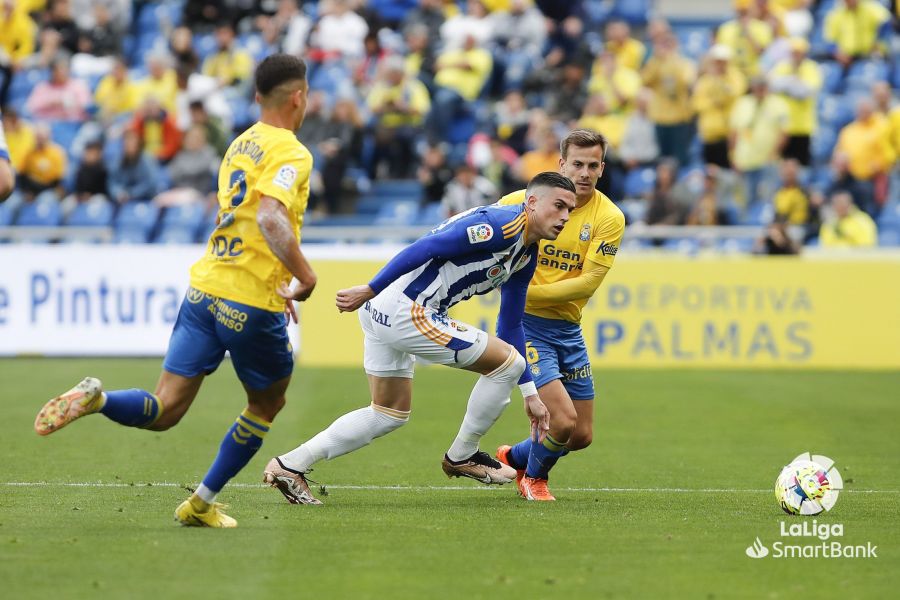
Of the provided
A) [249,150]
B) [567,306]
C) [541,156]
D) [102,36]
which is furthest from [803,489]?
[102,36]

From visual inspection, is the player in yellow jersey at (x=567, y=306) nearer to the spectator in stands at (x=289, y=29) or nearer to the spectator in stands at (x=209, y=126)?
the spectator in stands at (x=209, y=126)

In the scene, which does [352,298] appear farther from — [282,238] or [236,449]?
[236,449]

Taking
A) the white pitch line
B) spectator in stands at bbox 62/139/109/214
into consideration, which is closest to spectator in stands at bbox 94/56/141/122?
spectator in stands at bbox 62/139/109/214

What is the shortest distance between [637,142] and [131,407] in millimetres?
14701

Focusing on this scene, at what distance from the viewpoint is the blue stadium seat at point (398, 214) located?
20141 millimetres

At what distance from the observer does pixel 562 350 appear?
29.7 feet

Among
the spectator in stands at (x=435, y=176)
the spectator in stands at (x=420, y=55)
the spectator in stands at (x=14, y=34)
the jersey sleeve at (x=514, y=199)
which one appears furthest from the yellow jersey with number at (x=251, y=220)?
the spectator in stands at (x=14, y=34)

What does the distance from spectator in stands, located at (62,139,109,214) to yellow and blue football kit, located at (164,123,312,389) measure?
14166mm

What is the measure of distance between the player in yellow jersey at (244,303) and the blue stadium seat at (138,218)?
525 inches

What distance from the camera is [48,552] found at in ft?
21.1

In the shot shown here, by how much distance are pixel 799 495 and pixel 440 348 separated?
2.14m

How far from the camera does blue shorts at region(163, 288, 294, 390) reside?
6.89 m

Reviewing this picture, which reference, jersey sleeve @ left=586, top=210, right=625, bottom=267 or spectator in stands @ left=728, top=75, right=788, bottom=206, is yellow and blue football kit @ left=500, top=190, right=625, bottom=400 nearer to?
jersey sleeve @ left=586, top=210, right=625, bottom=267

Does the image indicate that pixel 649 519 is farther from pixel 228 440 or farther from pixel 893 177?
pixel 893 177
